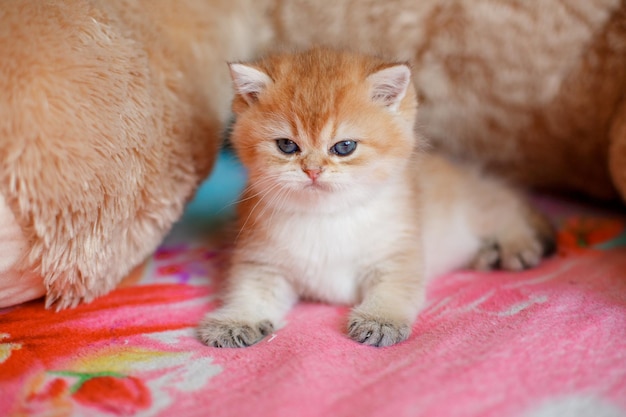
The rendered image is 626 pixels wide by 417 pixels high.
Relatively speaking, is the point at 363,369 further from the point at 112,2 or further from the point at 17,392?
the point at 112,2

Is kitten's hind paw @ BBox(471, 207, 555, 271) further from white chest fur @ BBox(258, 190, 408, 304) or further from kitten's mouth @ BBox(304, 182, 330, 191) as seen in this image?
kitten's mouth @ BBox(304, 182, 330, 191)

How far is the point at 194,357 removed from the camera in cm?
118

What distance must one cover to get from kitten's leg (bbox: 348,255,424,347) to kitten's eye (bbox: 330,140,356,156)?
292mm

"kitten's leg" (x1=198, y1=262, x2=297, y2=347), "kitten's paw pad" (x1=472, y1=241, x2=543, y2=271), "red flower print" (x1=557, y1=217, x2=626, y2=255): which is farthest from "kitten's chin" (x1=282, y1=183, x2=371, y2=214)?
"red flower print" (x1=557, y1=217, x2=626, y2=255)

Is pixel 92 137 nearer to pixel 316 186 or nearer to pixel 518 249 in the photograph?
pixel 316 186

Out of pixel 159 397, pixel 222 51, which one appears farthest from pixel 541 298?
pixel 222 51

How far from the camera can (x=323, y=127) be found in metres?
1.26

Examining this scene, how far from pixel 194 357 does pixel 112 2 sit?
84cm

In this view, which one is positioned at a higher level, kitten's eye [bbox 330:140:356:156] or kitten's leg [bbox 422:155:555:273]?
kitten's eye [bbox 330:140:356:156]

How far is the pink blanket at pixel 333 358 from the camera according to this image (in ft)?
3.24

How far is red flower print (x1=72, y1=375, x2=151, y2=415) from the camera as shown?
1008 millimetres

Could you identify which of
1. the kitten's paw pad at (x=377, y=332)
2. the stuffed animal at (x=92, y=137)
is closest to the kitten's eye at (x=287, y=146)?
the stuffed animal at (x=92, y=137)

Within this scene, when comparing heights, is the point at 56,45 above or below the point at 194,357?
above

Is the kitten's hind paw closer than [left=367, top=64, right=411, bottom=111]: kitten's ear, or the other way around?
[left=367, top=64, right=411, bottom=111]: kitten's ear
